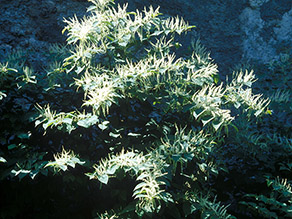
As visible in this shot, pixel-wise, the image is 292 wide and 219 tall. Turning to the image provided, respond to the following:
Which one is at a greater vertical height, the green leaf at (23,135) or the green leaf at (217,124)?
the green leaf at (217,124)

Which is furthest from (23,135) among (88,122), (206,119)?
(206,119)

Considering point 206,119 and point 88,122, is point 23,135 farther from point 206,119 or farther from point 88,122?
point 206,119

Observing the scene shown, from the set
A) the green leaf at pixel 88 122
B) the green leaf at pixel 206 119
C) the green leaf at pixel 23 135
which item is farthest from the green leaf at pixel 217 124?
the green leaf at pixel 23 135

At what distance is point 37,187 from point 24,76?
76cm

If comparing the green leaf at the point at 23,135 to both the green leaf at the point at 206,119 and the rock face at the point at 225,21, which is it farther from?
the rock face at the point at 225,21

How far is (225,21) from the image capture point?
3945mm

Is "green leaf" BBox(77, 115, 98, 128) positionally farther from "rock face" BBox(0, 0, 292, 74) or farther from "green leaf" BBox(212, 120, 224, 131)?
"rock face" BBox(0, 0, 292, 74)

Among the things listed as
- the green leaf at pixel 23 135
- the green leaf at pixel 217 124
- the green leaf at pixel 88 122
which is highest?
the green leaf at pixel 217 124

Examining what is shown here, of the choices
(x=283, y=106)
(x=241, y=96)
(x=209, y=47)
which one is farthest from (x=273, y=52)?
(x=241, y=96)

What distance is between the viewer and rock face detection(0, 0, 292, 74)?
3.31m

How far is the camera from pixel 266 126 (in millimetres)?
3332

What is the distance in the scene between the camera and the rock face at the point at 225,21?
331cm

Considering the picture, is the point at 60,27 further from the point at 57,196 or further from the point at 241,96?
the point at 241,96

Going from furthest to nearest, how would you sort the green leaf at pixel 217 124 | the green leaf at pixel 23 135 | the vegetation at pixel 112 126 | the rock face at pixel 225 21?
the rock face at pixel 225 21, the green leaf at pixel 23 135, the vegetation at pixel 112 126, the green leaf at pixel 217 124
